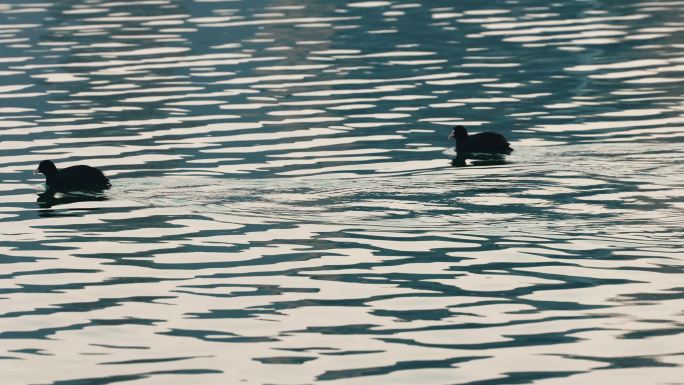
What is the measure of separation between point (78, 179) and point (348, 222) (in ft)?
18.7

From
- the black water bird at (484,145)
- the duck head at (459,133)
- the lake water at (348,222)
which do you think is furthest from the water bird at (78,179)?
the duck head at (459,133)

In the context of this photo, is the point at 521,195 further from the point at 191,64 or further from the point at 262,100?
the point at 191,64

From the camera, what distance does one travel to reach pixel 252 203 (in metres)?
24.0

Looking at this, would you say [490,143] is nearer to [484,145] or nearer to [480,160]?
[484,145]

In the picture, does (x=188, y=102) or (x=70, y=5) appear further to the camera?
(x=70, y=5)

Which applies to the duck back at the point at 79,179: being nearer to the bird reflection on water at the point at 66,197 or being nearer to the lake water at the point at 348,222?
the bird reflection on water at the point at 66,197

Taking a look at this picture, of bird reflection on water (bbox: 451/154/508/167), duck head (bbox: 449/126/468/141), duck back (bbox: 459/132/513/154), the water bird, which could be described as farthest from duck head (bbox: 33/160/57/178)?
duck head (bbox: 449/126/468/141)

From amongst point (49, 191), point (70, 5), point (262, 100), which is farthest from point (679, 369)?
point (70, 5)

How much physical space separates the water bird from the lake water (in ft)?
0.97

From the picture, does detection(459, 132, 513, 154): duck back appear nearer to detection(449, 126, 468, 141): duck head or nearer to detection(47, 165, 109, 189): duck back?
detection(449, 126, 468, 141): duck head

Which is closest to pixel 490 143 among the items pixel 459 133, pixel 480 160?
pixel 480 160

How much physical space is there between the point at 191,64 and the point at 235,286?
26.5 meters

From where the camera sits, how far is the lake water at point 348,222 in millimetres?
16062

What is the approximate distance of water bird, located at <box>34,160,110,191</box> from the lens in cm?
2570
